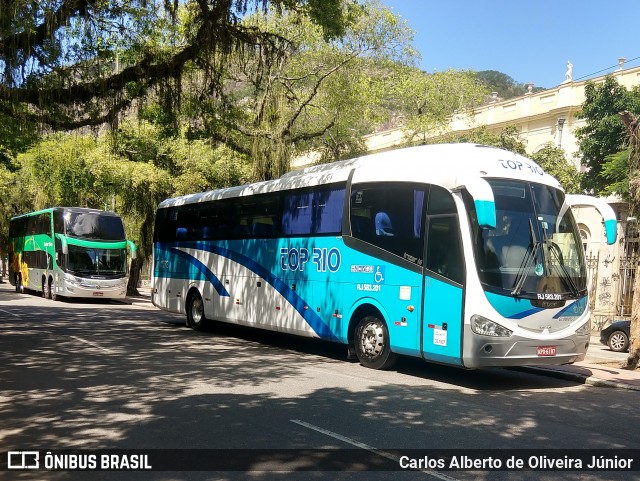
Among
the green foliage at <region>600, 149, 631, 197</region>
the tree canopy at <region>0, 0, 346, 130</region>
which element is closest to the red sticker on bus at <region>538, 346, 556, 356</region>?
the tree canopy at <region>0, 0, 346, 130</region>

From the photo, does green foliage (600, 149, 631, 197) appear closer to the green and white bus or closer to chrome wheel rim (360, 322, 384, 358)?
chrome wheel rim (360, 322, 384, 358)

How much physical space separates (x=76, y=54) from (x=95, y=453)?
11423mm

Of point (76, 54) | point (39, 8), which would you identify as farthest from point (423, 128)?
point (39, 8)

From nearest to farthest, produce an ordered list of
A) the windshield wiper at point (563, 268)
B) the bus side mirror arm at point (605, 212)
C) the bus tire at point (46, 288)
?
the windshield wiper at point (563, 268) → the bus side mirror arm at point (605, 212) → the bus tire at point (46, 288)

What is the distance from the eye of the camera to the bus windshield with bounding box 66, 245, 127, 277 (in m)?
27.2

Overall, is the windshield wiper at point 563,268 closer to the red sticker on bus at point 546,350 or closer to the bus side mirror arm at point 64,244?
the red sticker on bus at point 546,350

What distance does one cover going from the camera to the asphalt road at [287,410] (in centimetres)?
573

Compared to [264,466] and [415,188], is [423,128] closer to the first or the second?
[415,188]

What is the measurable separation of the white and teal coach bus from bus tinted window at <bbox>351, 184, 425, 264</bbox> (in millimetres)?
20

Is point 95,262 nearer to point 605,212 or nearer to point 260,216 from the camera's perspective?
point 260,216

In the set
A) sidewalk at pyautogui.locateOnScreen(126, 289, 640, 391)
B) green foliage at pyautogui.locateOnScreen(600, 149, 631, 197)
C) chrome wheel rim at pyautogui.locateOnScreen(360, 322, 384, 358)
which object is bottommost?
sidewalk at pyautogui.locateOnScreen(126, 289, 640, 391)

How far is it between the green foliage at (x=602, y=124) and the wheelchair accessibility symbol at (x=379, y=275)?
A: 18.1m

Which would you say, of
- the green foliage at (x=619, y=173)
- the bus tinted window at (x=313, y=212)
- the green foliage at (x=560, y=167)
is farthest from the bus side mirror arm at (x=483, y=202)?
the green foliage at (x=560, y=167)

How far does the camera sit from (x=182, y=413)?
728 cm
